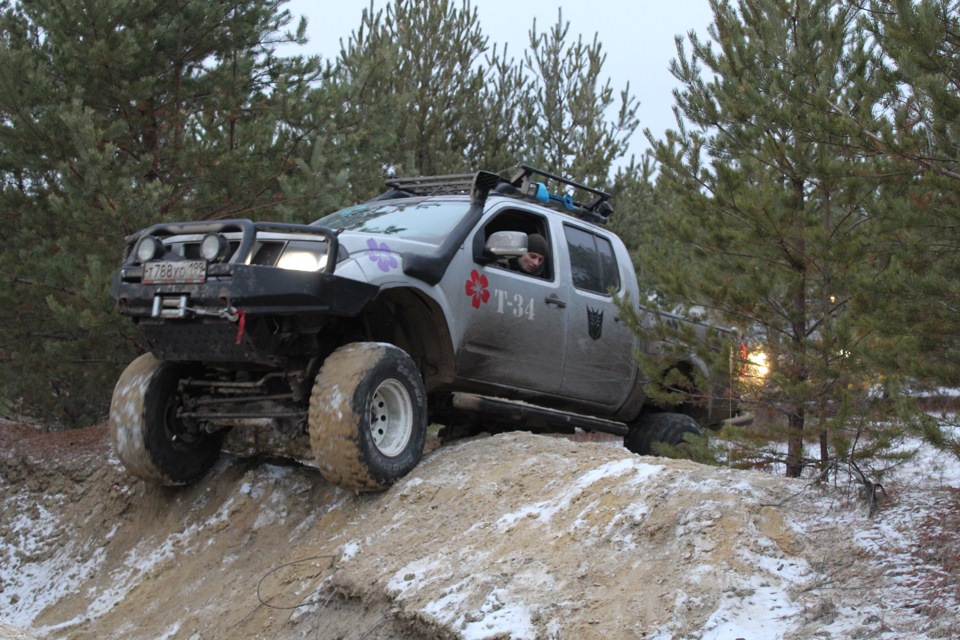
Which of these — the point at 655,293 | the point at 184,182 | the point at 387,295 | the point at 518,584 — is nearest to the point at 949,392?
the point at 518,584

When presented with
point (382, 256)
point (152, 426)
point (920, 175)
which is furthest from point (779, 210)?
point (152, 426)

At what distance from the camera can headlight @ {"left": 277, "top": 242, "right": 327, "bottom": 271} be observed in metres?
5.87

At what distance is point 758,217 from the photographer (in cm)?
742

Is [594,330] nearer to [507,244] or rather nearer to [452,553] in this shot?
[507,244]

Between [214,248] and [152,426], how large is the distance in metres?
1.50

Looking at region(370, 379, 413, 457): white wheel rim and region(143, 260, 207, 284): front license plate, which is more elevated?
region(143, 260, 207, 284): front license plate

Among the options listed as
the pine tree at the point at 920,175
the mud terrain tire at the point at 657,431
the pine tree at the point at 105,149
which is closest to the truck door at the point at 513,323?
the mud terrain tire at the point at 657,431

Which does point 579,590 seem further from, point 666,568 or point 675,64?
point 675,64

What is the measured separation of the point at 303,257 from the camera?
591 centimetres

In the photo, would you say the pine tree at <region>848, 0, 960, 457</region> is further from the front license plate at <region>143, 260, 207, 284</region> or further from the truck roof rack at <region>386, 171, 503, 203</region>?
the front license plate at <region>143, 260, 207, 284</region>

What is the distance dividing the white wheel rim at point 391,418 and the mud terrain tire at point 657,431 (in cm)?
279

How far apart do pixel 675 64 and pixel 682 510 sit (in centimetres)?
490

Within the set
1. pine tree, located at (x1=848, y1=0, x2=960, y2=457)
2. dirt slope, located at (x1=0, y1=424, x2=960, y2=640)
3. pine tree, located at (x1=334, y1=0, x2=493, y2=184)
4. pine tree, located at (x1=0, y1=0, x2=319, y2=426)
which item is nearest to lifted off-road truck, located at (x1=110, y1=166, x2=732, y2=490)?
dirt slope, located at (x1=0, y1=424, x2=960, y2=640)

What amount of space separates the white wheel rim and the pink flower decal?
3.15 feet
